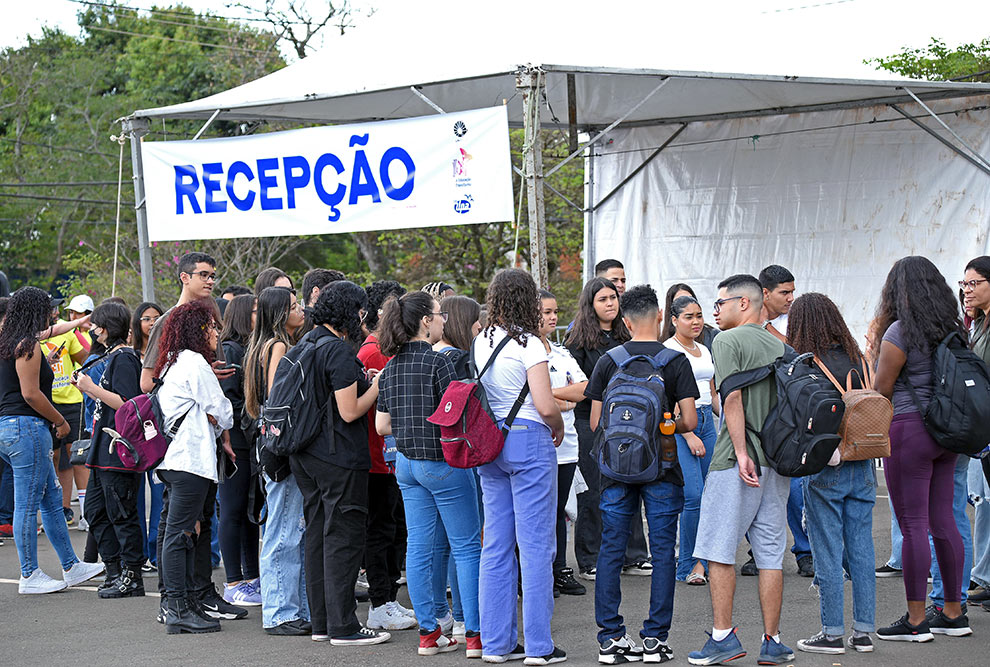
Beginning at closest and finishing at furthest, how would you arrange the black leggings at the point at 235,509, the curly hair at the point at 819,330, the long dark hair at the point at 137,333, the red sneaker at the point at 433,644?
the curly hair at the point at 819,330 → the red sneaker at the point at 433,644 → the black leggings at the point at 235,509 → the long dark hair at the point at 137,333

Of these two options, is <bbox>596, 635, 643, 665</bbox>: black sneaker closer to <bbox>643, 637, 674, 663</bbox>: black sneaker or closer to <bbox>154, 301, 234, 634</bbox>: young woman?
<bbox>643, 637, 674, 663</bbox>: black sneaker

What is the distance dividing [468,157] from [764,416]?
4.47 meters

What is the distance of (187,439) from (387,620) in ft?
4.94

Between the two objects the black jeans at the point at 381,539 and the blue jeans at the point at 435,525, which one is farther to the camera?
the black jeans at the point at 381,539

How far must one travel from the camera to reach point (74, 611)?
6.45 metres

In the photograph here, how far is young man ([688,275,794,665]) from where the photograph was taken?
491 cm

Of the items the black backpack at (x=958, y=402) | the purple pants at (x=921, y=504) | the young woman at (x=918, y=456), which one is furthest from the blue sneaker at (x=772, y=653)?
the black backpack at (x=958, y=402)

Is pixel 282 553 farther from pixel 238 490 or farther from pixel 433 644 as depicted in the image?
pixel 433 644

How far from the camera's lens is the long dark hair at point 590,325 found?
670 cm

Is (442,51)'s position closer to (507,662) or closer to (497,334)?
(497,334)

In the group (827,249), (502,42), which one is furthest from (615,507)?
(827,249)

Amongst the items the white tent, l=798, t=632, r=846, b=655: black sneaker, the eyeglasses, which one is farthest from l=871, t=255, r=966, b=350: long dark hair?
the white tent

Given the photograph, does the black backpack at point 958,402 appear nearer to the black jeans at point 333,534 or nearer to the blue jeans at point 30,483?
the black jeans at point 333,534

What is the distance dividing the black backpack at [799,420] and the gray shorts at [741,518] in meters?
0.16
